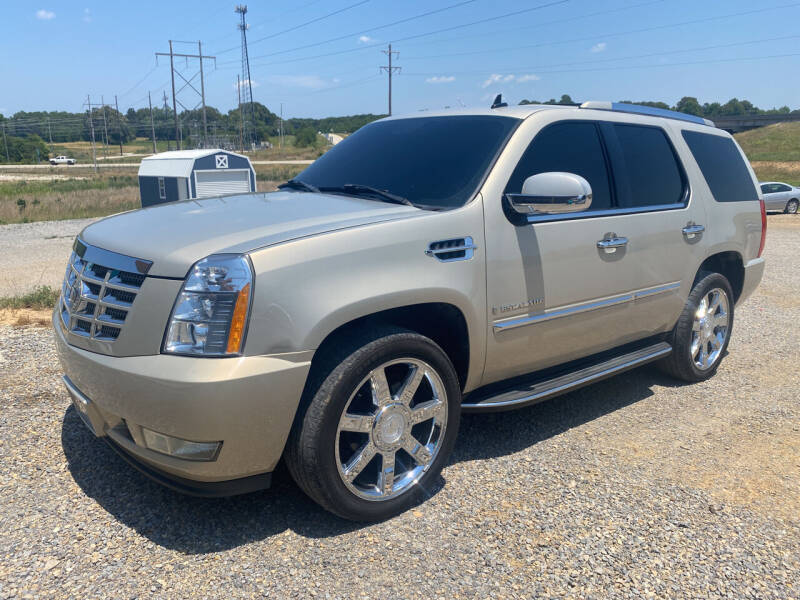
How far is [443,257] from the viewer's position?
3.08 meters

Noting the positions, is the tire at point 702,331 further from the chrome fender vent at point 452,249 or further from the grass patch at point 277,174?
the grass patch at point 277,174

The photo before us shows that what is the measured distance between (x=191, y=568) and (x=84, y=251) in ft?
4.96

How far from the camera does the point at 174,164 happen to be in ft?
47.0

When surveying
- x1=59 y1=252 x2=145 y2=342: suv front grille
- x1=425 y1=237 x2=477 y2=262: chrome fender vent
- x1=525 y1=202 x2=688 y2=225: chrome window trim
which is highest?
x1=525 y1=202 x2=688 y2=225: chrome window trim

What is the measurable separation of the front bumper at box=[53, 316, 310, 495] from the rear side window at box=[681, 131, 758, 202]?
365 centimetres

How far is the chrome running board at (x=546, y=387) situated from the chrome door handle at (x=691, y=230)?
0.86m

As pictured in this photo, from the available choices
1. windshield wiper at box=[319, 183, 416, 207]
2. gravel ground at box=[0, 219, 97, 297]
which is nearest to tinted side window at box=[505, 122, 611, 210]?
windshield wiper at box=[319, 183, 416, 207]

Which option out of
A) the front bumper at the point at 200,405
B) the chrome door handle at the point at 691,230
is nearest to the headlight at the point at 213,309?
the front bumper at the point at 200,405

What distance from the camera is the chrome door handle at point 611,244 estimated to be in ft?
12.4

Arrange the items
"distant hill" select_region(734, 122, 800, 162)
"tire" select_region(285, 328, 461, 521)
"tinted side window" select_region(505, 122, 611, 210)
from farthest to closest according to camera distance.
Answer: "distant hill" select_region(734, 122, 800, 162)
"tinted side window" select_region(505, 122, 611, 210)
"tire" select_region(285, 328, 461, 521)

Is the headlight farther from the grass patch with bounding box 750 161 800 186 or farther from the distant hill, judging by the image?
the distant hill

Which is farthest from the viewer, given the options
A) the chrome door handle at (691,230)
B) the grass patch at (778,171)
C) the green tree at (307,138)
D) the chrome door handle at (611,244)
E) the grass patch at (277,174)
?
the green tree at (307,138)

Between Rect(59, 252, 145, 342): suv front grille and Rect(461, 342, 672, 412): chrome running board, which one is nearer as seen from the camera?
Rect(59, 252, 145, 342): suv front grille

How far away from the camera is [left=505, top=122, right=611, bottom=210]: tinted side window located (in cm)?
358
